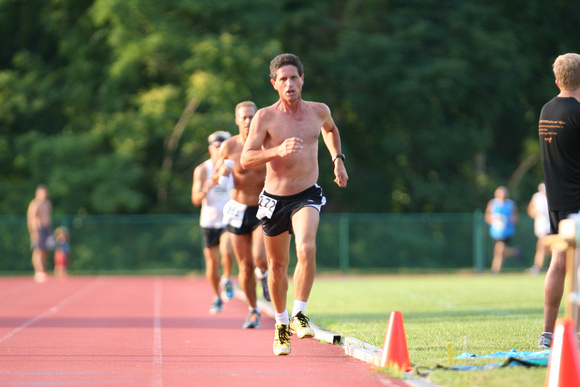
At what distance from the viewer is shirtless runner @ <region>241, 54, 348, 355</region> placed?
26.3ft

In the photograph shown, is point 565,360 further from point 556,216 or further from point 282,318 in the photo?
point 282,318

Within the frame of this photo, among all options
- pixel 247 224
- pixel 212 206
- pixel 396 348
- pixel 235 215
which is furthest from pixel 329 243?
pixel 396 348

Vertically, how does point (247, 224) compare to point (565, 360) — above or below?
above

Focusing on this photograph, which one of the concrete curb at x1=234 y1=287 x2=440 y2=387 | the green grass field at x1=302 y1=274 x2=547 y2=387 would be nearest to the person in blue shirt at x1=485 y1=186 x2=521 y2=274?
the green grass field at x1=302 y1=274 x2=547 y2=387

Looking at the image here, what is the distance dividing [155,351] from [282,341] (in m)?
1.22

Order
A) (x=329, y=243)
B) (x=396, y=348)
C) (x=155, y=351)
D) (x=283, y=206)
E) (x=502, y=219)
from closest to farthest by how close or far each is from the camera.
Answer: (x=396, y=348) → (x=283, y=206) → (x=155, y=351) → (x=502, y=219) → (x=329, y=243)

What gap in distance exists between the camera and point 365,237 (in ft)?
98.6

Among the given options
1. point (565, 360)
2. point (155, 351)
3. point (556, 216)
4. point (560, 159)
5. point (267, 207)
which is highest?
point (560, 159)

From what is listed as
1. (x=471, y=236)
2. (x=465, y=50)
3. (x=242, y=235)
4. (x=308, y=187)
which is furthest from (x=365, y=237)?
(x=308, y=187)

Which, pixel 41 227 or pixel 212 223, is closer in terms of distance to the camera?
pixel 212 223

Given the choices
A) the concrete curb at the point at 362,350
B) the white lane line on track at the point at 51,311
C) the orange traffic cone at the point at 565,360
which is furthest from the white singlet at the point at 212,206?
the orange traffic cone at the point at 565,360

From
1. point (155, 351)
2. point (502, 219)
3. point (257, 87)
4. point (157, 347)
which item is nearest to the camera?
point (155, 351)

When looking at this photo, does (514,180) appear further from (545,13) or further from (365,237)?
(365,237)

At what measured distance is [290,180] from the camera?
27.0 ft
